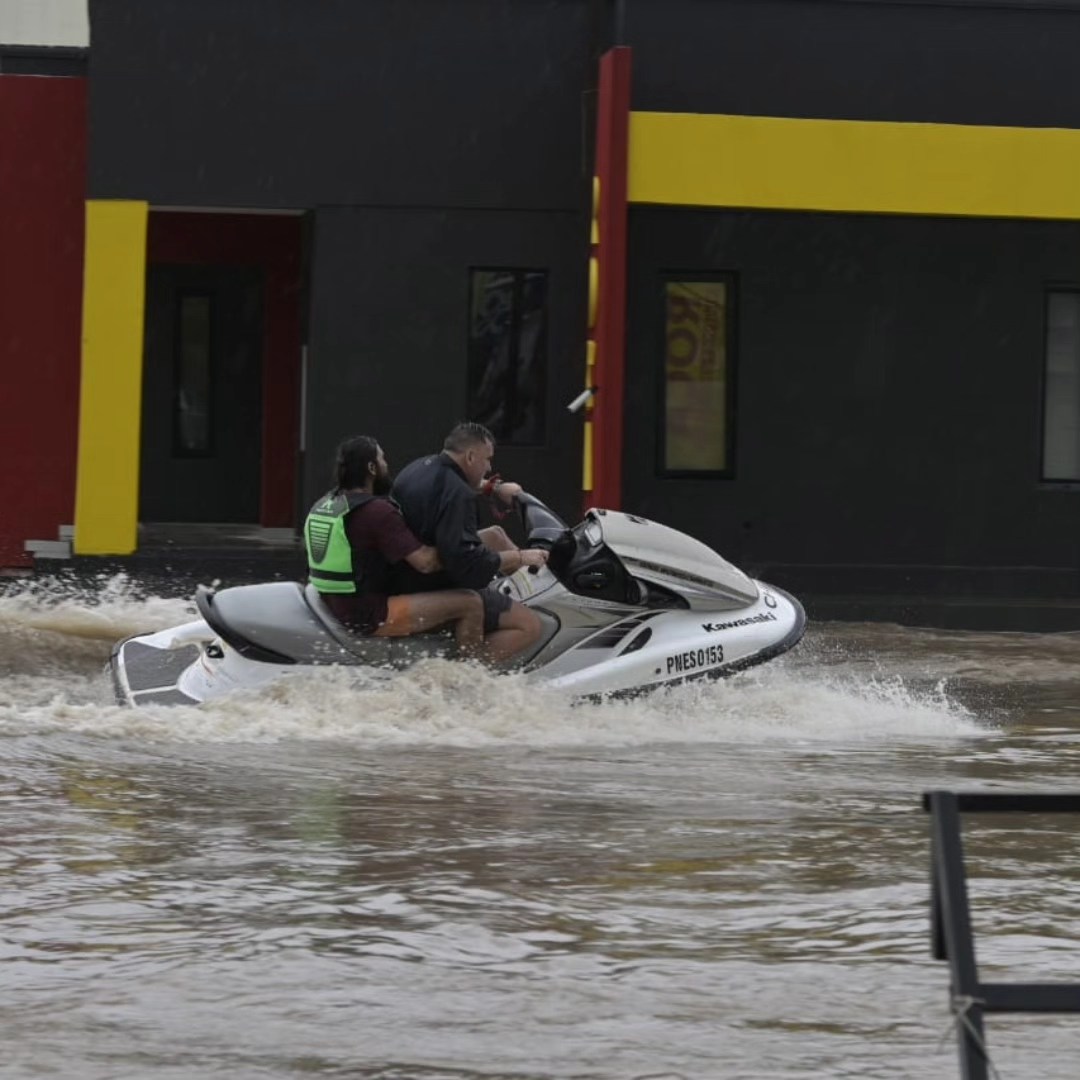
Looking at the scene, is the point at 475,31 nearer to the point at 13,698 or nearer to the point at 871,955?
the point at 13,698

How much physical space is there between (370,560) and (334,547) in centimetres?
20

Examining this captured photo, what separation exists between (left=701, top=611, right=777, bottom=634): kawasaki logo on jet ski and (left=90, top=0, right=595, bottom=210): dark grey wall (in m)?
7.99

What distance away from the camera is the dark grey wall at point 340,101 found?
731 inches

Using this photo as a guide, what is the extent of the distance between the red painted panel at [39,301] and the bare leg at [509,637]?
9.12 metres

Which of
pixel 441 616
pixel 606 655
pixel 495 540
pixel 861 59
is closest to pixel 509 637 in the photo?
pixel 441 616

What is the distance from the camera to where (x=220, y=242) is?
22828mm

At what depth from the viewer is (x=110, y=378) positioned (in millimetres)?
18641

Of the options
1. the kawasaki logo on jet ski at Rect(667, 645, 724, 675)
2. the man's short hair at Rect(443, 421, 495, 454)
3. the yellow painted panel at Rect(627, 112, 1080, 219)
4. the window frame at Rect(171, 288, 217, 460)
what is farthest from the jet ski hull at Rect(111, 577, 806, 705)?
the window frame at Rect(171, 288, 217, 460)

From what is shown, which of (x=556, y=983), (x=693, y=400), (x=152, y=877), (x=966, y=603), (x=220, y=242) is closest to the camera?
(x=556, y=983)

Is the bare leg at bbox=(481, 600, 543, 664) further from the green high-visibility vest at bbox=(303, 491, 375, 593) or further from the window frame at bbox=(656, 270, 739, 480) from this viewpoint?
the window frame at bbox=(656, 270, 739, 480)

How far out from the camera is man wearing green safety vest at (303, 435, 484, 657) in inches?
425

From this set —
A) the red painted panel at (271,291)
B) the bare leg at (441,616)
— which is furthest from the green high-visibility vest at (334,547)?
the red painted panel at (271,291)

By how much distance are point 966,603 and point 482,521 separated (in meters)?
3.80

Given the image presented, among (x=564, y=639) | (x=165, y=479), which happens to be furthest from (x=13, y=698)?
(x=165, y=479)
